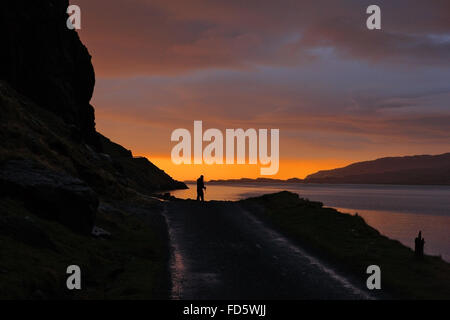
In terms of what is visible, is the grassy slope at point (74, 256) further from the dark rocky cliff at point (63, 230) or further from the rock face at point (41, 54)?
the rock face at point (41, 54)

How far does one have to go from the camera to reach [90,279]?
14250 mm

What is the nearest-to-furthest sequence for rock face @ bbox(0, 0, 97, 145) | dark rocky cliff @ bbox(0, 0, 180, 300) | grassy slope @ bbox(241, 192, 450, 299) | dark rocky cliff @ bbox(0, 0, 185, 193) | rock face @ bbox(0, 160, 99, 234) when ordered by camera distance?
dark rocky cliff @ bbox(0, 0, 180, 300) < grassy slope @ bbox(241, 192, 450, 299) < rock face @ bbox(0, 160, 99, 234) < dark rocky cliff @ bbox(0, 0, 185, 193) < rock face @ bbox(0, 0, 97, 145)

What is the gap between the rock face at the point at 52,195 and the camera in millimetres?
18703

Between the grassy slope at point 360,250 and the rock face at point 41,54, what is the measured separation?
40113 millimetres

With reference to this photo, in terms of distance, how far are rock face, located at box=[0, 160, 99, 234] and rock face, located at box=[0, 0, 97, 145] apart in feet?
136

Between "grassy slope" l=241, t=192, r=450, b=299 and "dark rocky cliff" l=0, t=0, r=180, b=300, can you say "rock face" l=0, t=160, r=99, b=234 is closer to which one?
"dark rocky cliff" l=0, t=0, r=180, b=300

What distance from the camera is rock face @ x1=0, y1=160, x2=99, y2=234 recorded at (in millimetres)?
18703

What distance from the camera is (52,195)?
62.1 feet

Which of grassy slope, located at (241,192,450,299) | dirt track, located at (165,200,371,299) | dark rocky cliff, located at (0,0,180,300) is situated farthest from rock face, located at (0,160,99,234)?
grassy slope, located at (241,192,450,299)

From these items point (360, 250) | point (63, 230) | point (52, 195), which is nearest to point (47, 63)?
point (52, 195)

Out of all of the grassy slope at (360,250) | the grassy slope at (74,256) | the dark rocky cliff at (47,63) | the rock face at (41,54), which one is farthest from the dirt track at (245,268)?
the rock face at (41,54)
